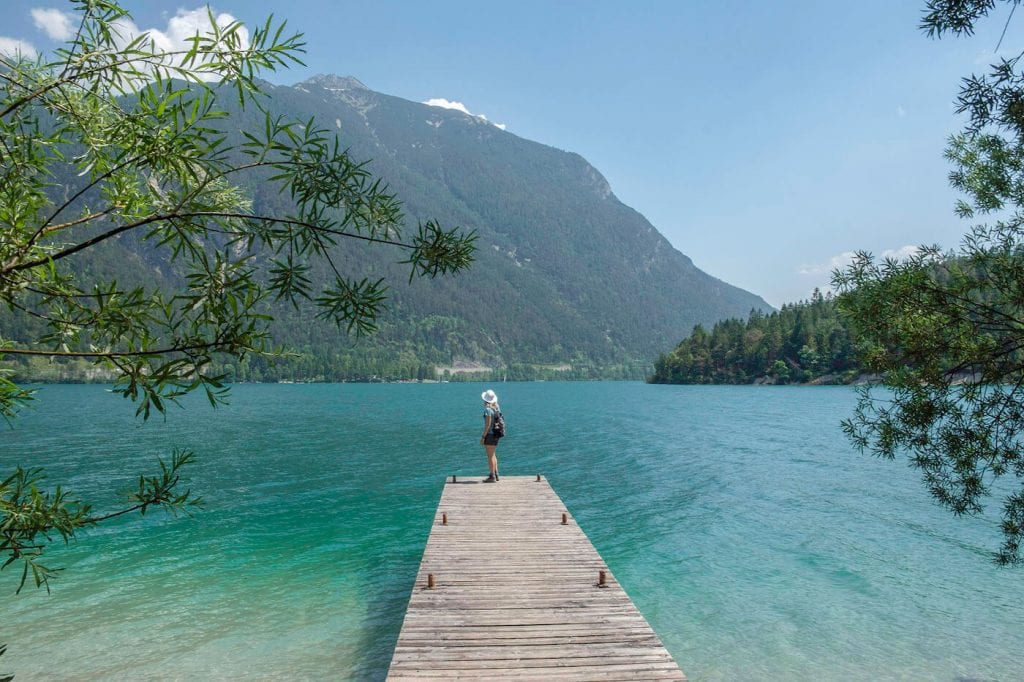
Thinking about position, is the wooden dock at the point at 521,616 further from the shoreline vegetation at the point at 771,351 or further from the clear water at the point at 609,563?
the shoreline vegetation at the point at 771,351

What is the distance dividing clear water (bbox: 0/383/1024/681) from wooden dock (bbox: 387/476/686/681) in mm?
2395

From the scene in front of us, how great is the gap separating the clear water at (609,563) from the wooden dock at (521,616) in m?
2.40

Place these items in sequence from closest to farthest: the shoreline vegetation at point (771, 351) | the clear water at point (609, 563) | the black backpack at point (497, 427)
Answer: the clear water at point (609, 563) → the black backpack at point (497, 427) → the shoreline vegetation at point (771, 351)

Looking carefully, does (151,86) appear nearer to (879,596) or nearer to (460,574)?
(460,574)

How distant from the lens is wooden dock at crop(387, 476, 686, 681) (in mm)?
6473

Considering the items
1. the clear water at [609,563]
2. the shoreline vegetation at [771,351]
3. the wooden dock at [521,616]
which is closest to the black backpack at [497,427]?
the wooden dock at [521,616]

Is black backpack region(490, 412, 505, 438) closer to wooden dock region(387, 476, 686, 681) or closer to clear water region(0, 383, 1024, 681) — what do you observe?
wooden dock region(387, 476, 686, 681)

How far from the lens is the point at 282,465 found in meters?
33.2

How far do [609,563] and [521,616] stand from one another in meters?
8.03

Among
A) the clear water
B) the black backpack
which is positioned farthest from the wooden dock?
the black backpack

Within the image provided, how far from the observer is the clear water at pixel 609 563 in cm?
1029

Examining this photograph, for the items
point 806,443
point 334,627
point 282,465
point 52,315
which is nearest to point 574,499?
point 334,627

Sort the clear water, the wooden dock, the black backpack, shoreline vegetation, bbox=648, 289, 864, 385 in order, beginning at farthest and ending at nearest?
shoreline vegetation, bbox=648, 289, 864, 385
the black backpack
the clear water
the wooden dock

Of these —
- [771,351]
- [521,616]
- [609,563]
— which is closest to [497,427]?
[609,563]
